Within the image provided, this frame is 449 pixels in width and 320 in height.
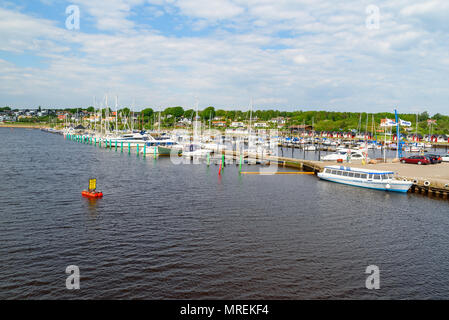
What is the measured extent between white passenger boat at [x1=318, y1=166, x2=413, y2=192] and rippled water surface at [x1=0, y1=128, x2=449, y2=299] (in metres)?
2.14

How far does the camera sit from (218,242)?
85.7 ft

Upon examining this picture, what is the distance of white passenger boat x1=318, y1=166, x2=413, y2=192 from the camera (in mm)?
45647

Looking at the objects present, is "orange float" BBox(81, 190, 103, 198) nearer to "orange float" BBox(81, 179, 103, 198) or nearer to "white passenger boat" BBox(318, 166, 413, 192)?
"orange float" BBox(81, 179, 103, 198)

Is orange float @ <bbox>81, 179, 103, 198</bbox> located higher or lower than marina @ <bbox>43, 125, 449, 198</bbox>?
lower

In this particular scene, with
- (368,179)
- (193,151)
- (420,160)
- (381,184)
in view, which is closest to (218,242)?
(368,179)

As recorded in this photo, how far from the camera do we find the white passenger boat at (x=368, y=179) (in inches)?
→ 1797

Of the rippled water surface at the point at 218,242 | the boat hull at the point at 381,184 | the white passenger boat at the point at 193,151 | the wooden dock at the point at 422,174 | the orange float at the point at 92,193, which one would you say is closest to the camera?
the rippled water surface at the point at 218,242

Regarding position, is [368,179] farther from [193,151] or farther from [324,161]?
[193,151]

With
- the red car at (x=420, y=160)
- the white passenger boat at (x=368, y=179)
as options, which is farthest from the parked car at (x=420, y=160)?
the white passenger boat at (x=368, y=179)

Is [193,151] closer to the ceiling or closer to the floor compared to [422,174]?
closer to the ceiling

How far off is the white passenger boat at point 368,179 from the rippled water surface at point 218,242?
7.01 ft

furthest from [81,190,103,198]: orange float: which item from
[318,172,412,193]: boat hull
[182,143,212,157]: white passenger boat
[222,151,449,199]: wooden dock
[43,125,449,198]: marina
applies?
[182,143,212,157]: white passenger boat

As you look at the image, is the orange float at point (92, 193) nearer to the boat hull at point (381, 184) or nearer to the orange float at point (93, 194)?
the orange float at point (93, 194)

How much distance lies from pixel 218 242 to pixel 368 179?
3128 centimetres
